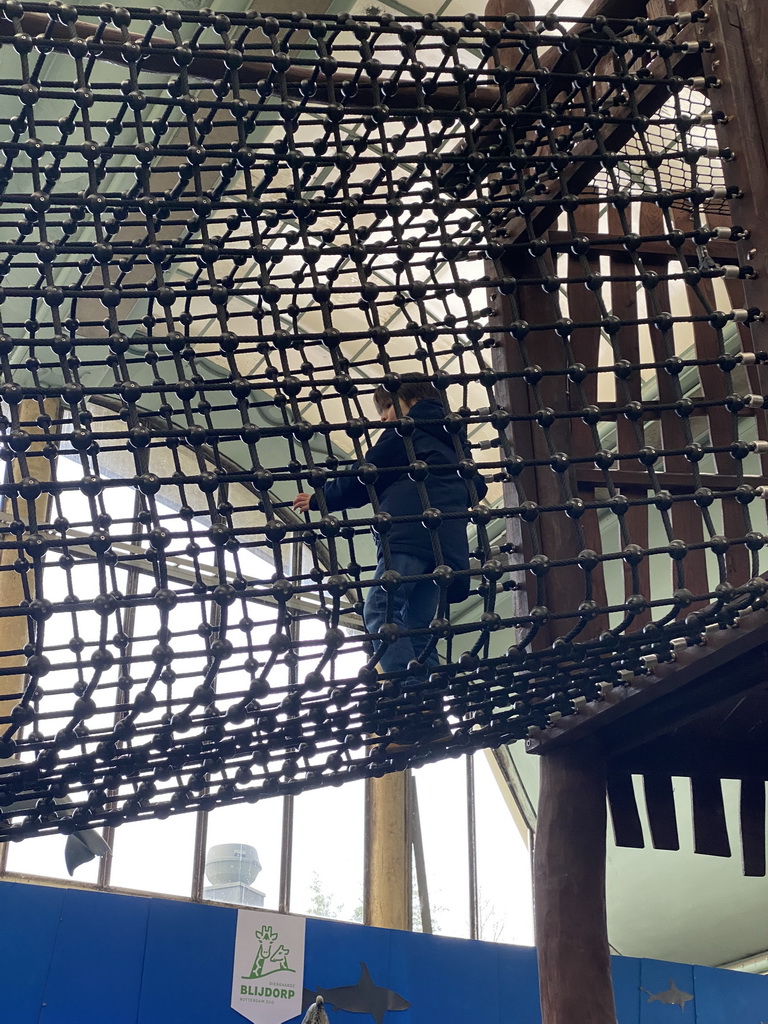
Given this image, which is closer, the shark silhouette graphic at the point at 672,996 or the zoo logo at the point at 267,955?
the zoo logo at the point at 267,955

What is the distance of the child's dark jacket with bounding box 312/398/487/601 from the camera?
2.30m

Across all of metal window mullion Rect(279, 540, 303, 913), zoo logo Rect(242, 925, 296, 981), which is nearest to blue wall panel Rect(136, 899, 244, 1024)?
zoo logo Rect(242, 925, 296, 981)

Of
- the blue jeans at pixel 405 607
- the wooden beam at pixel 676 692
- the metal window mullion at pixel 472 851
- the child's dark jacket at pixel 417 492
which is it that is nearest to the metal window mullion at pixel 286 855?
the metal window mullion at pixel 472 851

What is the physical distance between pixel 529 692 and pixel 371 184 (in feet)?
3.09

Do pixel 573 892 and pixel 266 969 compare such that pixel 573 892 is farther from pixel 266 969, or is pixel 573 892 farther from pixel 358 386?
pixel 266 969

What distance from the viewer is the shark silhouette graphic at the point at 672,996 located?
6.89 metres

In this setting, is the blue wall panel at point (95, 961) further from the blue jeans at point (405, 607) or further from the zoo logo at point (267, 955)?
the blue jeans at point (405, 607)

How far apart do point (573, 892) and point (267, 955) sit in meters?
3.92

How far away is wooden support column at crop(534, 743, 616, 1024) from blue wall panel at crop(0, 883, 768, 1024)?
11.3ft

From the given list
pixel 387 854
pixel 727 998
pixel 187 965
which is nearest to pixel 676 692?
pixel 187 965

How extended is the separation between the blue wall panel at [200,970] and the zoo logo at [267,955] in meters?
0.18

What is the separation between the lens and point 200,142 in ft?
5.77

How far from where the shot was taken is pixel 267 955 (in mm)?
5750

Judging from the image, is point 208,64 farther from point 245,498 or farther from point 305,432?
point 245,498
